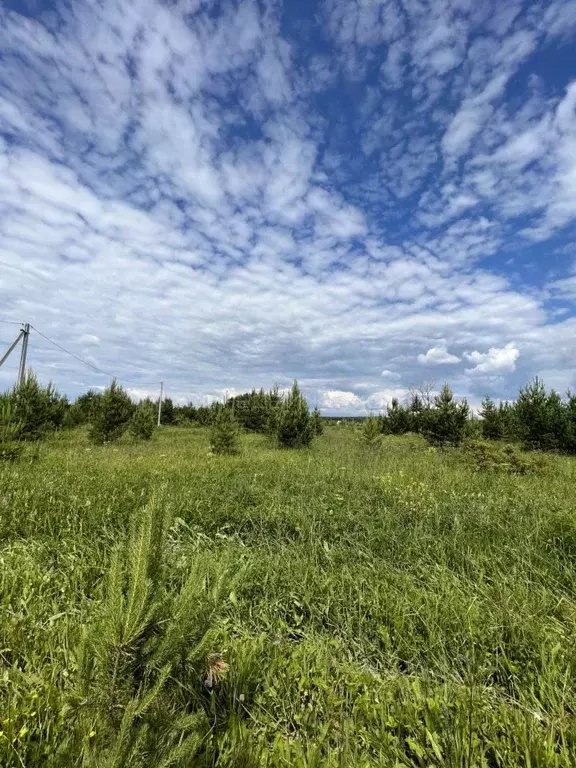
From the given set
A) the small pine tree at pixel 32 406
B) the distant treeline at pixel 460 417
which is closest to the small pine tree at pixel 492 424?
the distant treeline at pixel 460 417

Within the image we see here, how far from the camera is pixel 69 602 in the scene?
3.31 m

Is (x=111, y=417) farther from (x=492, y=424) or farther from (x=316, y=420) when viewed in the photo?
(x=492, y=424)

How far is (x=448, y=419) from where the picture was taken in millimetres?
20453

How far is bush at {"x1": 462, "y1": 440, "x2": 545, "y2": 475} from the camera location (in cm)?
1000

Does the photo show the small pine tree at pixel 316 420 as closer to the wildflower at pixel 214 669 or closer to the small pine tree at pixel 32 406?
the small pine tree at pixel 32 406

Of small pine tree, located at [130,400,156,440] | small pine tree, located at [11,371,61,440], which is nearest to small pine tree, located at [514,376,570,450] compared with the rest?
small pine tree, located at [130,400,156,440]

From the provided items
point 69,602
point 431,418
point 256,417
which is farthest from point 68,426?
point 69,602

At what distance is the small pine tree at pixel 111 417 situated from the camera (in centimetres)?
1861

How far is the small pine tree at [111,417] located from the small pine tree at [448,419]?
618 inches

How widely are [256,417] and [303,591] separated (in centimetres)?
2775

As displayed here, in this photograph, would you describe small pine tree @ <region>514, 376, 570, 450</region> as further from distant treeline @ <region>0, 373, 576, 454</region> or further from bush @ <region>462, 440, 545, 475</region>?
bush @ <region>462, 440, 545, 475</region>

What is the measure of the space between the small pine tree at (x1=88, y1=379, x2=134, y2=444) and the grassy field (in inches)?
523

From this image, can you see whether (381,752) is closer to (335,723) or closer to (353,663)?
(335,723)

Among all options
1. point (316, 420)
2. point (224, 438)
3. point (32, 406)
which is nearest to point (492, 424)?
point (316, 420)
